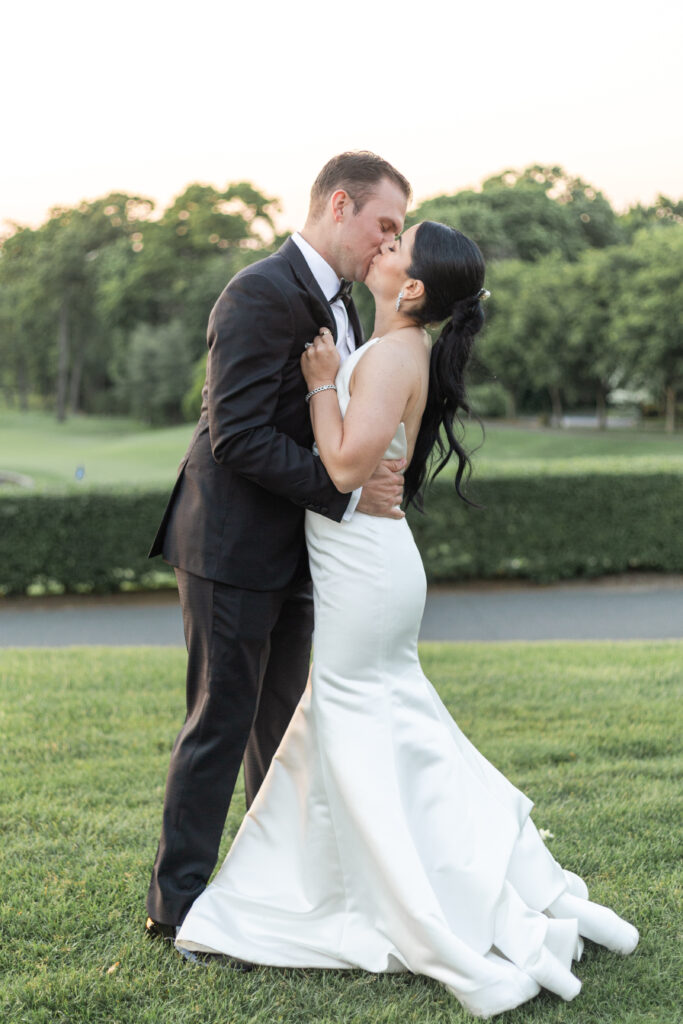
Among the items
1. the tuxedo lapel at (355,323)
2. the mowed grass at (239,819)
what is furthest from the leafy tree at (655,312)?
the tuxedo lapel at (355,323)

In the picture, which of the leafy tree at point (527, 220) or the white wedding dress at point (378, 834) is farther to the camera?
the leafy tree at point (527, 220)

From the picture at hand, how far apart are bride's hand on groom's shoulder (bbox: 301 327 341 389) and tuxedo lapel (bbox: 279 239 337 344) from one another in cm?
10

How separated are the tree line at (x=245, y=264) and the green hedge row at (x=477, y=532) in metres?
12.8

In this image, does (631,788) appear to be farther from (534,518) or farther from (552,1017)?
(534,518)

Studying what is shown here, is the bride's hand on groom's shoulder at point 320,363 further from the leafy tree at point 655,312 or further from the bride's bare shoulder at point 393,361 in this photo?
the leafy tree at point 655,312

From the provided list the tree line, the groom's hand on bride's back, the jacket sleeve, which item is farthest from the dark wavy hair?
the tree line

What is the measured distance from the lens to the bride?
2932 mm

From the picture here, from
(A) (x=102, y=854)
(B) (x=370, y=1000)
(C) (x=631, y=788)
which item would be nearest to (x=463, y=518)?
(C) (x=631, y=788)

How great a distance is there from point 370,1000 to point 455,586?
8309mm

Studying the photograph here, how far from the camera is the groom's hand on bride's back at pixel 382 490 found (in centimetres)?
312

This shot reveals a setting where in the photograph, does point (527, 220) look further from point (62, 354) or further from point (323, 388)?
point (323, 388)

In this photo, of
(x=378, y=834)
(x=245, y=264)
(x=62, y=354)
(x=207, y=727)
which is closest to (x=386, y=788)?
(x=378, y=834)

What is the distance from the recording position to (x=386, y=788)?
9.79ft

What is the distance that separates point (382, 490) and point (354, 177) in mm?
1020
